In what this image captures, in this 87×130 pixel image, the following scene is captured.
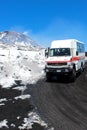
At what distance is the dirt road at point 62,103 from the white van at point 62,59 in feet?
3.16

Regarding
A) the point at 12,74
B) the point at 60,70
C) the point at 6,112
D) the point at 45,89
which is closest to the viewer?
the point at 6,112

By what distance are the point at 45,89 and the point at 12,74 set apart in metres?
8.39

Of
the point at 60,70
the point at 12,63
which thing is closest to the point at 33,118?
the point at 60,70

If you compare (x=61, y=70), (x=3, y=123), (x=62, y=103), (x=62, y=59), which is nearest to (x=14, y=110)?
(x=3, y=123)

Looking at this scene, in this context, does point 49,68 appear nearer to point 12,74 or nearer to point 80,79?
point 80,79

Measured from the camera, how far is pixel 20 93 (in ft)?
61.5

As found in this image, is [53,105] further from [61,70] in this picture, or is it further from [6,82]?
[6,82]

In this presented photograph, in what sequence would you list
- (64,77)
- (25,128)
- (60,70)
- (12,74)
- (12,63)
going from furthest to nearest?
(12,63) < (12,74) < (64,77) < (60,70) < (25,128)

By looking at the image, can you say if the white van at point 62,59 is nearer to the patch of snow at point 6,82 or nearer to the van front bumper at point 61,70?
the van front bumper at point 61,70

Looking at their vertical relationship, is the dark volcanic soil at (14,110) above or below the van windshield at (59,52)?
below

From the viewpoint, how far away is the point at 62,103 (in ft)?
51.5

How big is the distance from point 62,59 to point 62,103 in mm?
7995

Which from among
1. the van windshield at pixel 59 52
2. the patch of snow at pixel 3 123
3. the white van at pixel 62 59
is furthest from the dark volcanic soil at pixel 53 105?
the van windshield at pixel 59 52

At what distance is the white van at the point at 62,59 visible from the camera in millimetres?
23188
